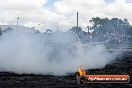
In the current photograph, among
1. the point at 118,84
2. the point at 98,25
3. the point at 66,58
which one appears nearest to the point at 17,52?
the point at 66,58

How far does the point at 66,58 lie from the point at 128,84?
863 centimetres

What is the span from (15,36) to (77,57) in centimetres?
471

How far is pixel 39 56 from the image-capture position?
21.8m

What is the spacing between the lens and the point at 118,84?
14.2 metres

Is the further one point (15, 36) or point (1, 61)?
point (15, 36)

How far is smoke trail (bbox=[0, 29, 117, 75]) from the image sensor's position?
762 inches

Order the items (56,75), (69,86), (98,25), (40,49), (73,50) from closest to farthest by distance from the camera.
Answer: (69,86) < (56,75) < (40,49) < (73,50) < (98,25)

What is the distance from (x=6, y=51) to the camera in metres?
21.9

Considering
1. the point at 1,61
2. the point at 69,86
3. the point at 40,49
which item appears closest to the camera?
the point at 69,86

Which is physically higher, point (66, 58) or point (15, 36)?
point (15, 36)

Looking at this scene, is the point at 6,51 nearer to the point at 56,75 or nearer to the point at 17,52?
the point at 17,52

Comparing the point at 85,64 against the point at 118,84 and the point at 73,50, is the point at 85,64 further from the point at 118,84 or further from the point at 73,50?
the point at 118,84

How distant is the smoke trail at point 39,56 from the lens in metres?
19.3

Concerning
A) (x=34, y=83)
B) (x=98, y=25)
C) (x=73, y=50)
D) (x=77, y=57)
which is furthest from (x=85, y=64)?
(x=98, y=25)
